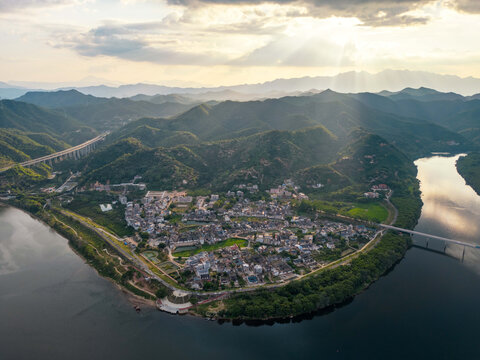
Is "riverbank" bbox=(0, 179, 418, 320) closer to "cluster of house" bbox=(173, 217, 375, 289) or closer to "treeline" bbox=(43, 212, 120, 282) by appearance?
"treeline" bbox=(43, 212, 120, 282)

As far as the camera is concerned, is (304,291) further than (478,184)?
No

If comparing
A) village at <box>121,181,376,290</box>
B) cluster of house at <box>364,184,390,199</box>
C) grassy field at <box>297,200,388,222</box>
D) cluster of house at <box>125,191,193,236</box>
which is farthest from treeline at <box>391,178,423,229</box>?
cluster of house at <box>125,191,193,236</box>

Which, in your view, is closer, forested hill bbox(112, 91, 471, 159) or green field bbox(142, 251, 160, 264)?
green field bbox(142, 251, 160, 264)

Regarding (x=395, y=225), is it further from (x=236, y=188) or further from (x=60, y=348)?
(x=60, y=348)

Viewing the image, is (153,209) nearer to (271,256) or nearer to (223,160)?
(271,256)

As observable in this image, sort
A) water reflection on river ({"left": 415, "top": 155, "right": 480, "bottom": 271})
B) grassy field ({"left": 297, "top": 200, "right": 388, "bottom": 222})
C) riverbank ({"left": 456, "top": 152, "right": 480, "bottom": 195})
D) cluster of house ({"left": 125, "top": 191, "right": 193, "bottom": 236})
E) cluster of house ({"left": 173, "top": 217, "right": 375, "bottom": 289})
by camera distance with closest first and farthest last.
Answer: cluster of house ({"left": 173, "top": 217, "right": 375, "bottom": 289}) → water reflection on river ({"left": 415, "top": 155, "right": 480, "bottom": 271}) → cluster of house ({"left": 125, "top": 191, "right": 193, "bottom": 236}) → grassy field ({"left": 297, "top": 200, "right": 388, "bottom": 222}) → riverbank ({"left": 456, "top": 152, "right": 480, "bottom": 195})

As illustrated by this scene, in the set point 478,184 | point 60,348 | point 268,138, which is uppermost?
point 268,138

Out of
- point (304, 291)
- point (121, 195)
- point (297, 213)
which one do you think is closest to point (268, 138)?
point (297, 213)
